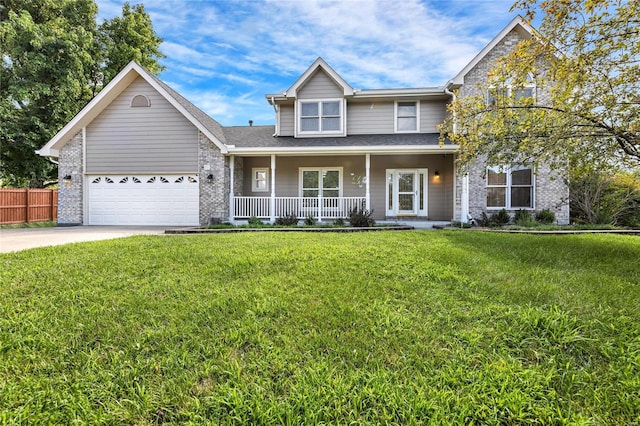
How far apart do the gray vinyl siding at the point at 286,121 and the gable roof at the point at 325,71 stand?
0.94 metres

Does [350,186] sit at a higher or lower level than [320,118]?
lower

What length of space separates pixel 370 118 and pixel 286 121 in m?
3.78

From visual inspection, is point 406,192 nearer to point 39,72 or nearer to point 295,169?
point 295,169

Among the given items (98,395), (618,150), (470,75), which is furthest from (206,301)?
(470,75)

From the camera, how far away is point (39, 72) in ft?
49.6

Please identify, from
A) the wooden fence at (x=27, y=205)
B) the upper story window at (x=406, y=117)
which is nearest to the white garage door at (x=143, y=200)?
the wooden fence at (x=27, y=205)

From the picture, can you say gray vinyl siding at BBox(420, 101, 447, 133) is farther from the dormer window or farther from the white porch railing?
the dormer window

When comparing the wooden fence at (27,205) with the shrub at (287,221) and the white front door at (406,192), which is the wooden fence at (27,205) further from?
the white front door at (406,192)

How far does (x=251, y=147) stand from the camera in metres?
11.5

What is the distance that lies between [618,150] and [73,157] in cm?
1708

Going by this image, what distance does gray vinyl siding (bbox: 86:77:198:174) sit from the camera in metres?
11.5

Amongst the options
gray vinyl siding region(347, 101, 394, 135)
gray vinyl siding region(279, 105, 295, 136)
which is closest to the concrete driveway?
gray vinyl siding region(279, 105, 295, 136)

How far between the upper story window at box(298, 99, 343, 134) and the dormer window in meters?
6.11

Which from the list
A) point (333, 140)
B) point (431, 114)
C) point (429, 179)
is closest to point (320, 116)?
point (333, 140)
